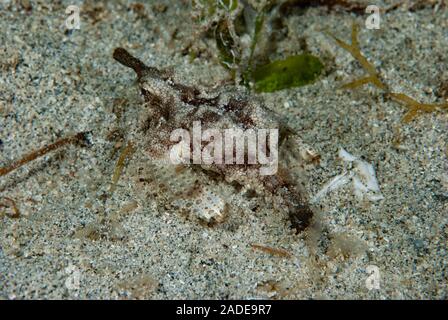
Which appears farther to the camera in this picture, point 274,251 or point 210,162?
point 210,162

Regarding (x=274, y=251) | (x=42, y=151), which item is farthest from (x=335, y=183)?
(x=42, y=151)

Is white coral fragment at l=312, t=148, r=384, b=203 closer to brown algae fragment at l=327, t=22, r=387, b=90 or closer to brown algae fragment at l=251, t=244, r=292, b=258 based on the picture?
brown algae fragment at l=251, t=244, r=292, b=258

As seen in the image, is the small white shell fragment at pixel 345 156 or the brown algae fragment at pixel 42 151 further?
the small white shell fragment at pixel 345 156

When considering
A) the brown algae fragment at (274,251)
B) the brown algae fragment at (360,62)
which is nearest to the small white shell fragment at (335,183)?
the brown algae fragment at (274,251)

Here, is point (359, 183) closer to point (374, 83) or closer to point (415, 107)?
point (415, 107)

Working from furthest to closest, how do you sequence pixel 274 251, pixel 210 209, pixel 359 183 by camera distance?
pixel 359 183 < pixel 210 209 < pixel 274 251

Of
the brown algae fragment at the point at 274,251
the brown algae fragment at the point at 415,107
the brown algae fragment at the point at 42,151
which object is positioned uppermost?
the brown algae fragment at the point at 42,151

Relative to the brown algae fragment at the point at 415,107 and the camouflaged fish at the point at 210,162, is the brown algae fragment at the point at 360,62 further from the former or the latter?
the camouflaged fish at the point at 210,162

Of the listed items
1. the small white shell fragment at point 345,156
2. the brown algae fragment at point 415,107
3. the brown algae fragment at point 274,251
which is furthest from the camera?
the brown algae fragment at point 415,107

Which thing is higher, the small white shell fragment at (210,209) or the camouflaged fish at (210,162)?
the camouflaged fish at (210,162)
